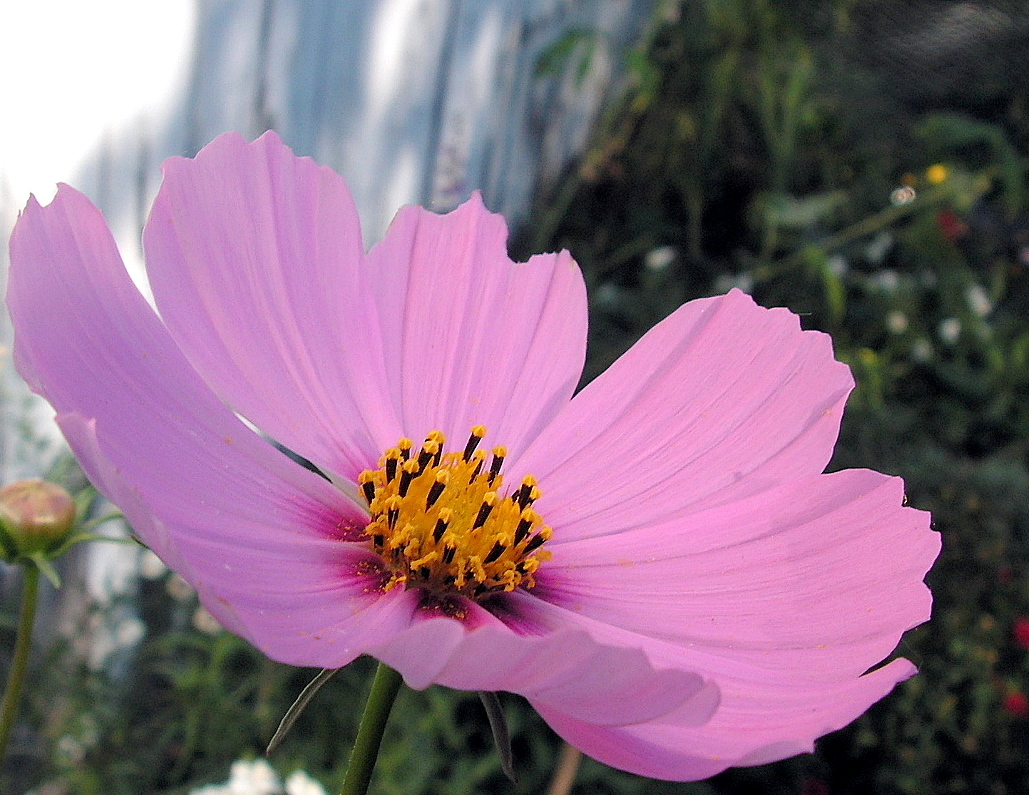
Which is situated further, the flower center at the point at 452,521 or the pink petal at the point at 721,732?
the flower center at the point at 452,521

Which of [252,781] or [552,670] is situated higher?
A: [552,670]

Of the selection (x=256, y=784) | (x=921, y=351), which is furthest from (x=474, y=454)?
(x=921, y=351)

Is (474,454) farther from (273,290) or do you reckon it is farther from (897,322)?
(897,322)

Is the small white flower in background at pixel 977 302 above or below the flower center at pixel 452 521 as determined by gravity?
below

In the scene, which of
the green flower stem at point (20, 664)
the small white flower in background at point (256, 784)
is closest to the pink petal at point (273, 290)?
the green flower stem at point (20, 664)

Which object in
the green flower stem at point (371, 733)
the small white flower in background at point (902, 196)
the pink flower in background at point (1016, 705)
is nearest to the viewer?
the green flower stem at point (371, 733)

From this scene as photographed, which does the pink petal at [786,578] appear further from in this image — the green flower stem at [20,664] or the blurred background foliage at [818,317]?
the blurred background foliage at [818,317]

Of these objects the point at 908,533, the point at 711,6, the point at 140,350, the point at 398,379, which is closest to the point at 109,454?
the point at 140,350
